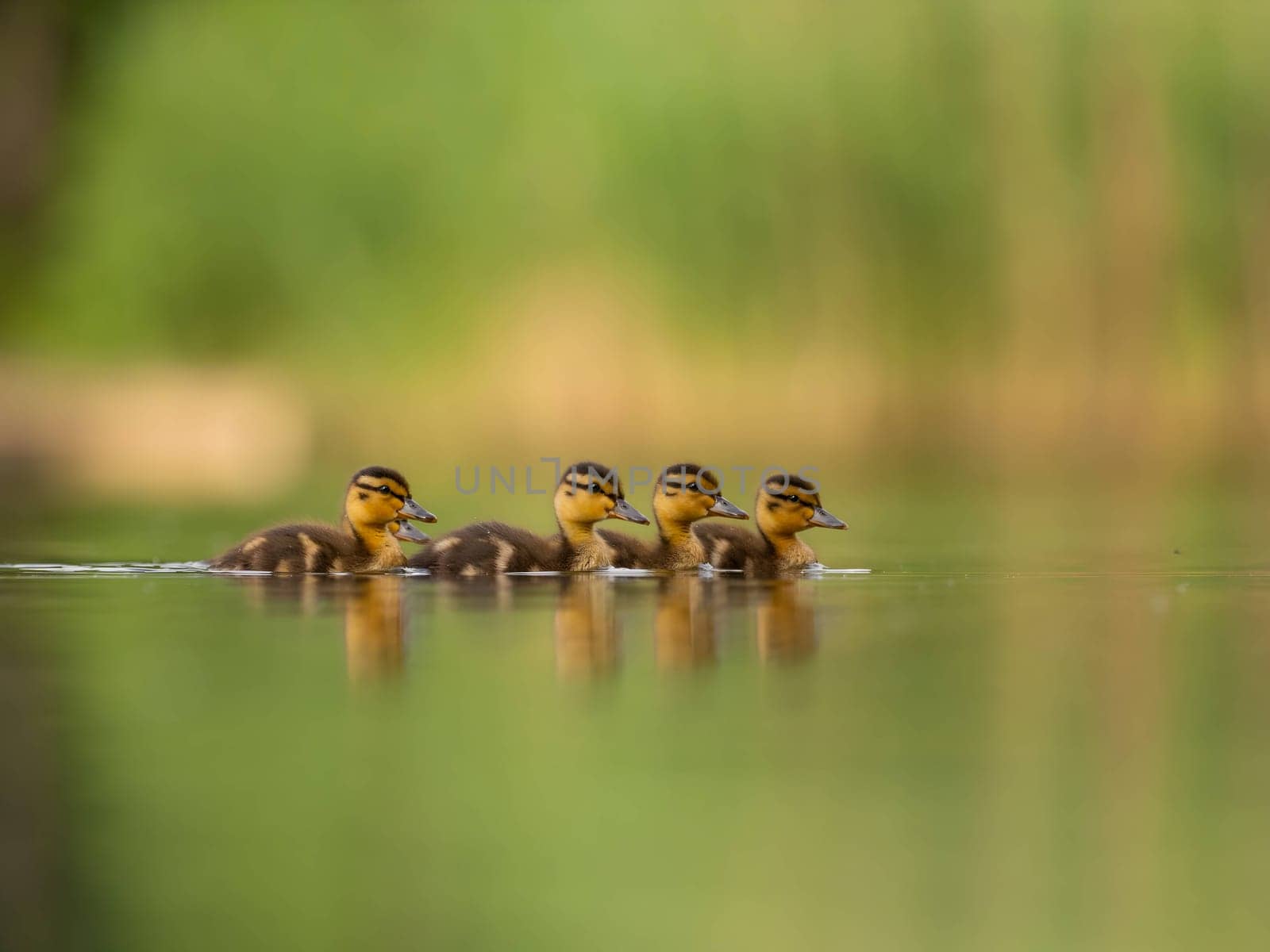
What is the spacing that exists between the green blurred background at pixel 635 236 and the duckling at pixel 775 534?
867 centimetres

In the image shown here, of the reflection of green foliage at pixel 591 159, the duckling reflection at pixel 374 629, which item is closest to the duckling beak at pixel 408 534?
the duckling reflection at pixel 374 629

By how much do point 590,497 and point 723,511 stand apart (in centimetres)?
52

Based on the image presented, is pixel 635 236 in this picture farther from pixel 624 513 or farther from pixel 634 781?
pixel 634 781

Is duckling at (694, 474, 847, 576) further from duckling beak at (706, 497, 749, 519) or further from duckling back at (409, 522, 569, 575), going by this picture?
duckling back at (409, 522, 569, 575)

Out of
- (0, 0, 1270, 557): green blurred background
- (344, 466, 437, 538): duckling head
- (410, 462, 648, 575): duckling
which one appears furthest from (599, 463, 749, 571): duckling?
(0, 0, 1270, 557): green blurred background

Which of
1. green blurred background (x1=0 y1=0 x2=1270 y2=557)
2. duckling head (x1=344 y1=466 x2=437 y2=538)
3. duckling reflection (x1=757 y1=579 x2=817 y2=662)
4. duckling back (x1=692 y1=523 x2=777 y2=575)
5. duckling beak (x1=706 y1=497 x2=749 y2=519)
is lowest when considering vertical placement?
duckling reflection (x1=757 y1=579 x2=817 y2=662)

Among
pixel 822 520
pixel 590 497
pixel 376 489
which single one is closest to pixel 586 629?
pixel 590 497

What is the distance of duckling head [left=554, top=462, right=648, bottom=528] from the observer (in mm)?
7035

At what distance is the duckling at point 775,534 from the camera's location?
7262 mm

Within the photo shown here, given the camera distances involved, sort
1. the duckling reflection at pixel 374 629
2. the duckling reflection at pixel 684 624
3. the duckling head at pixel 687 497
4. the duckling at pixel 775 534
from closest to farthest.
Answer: the duckling reflection at pixel 374 629 < the duckling reflection at pixel 684 624 < the duckling head at pixel 687 497 < the duckling at pixel 775 534

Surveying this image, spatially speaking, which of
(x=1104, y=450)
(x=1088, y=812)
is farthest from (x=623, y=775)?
(x=1104, y=450)

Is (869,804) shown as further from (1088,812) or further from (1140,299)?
(1140,299)

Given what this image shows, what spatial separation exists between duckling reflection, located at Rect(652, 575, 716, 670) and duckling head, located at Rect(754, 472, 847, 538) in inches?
17.9

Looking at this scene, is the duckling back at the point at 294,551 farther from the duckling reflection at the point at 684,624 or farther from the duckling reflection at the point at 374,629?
the duckling reflection at the point at 684,624
